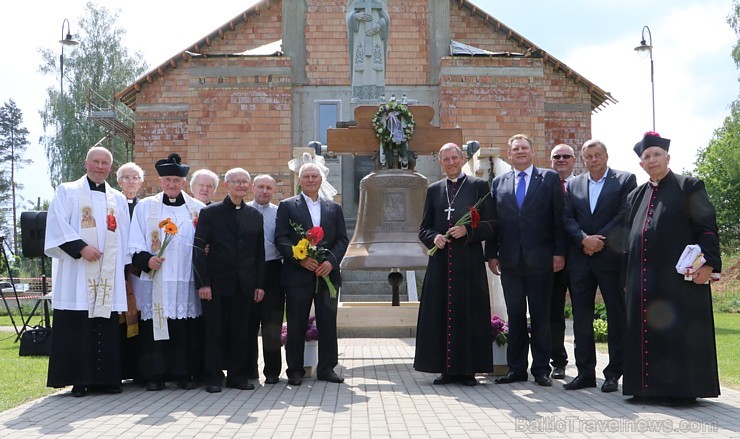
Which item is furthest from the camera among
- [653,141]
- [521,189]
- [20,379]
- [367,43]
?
[367,43]

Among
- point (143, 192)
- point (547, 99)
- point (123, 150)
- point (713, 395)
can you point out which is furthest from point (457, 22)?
point (713, 395)

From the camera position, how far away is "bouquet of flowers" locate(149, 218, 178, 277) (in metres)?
6.88

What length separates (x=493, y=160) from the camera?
11.6m

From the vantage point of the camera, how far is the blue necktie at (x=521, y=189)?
7156 mm

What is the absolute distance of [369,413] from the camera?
18.6ft

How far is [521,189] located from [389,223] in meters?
1.71

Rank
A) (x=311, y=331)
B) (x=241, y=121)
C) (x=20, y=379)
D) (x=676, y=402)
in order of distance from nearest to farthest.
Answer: (x=676, y=402)
(x=311, y=331)
(x=20, y=379)
(x=241, y=121)

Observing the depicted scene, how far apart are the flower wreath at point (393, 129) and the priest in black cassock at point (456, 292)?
164 centimetres

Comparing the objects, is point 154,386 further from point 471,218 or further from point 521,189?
point 521,189

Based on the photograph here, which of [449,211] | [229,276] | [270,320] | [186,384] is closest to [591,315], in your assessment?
[449,211]

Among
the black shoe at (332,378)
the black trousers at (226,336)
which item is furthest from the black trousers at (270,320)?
the black shoe at (332,378)

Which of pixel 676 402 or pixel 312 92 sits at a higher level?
pixel 312 92

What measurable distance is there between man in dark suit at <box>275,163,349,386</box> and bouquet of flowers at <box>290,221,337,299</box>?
1.6 inches

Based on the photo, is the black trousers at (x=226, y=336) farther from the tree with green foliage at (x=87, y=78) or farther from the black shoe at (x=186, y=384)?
the tree with green foliage at (x=87, y=78)
